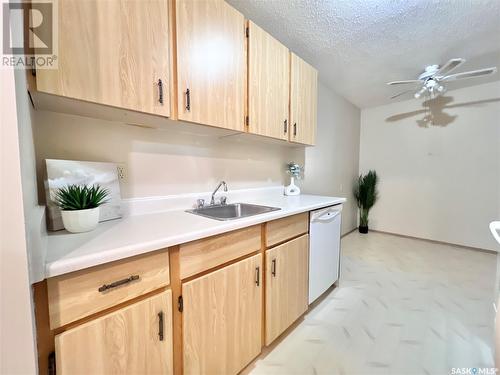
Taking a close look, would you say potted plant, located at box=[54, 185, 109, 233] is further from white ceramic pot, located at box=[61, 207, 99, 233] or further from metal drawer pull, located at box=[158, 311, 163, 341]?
metal drawer pull, located at box=[158, 311, 163, 341]

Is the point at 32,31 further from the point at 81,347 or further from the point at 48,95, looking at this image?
the point at 81,347

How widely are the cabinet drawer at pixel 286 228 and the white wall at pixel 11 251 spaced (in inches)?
39.8

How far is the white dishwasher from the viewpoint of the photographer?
167 cm

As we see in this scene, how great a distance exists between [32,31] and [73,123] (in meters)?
0.44

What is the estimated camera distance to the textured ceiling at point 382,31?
1528mm

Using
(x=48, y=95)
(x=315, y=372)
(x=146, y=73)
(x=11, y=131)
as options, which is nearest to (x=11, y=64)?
(x=11, y=131)

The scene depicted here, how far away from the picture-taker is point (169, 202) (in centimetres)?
141

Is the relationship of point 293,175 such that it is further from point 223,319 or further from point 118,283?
point 118,283

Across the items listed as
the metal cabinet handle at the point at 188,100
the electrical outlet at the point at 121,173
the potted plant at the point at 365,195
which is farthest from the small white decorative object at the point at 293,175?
the potted plant at the point at 365,195

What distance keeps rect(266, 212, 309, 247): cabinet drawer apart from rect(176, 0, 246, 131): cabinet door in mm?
671

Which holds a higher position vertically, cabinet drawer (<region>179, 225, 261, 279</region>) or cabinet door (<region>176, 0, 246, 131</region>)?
cabinet door (<region>176, 0, 246, 131</region>)

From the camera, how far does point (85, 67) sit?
82 centimetres

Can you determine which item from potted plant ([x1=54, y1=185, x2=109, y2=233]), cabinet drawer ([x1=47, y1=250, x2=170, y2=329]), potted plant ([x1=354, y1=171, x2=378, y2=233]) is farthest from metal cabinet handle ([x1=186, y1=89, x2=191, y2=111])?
potted plant ([x1=354, y1=171, x2=378, y2=233])

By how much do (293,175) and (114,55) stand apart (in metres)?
1.85
